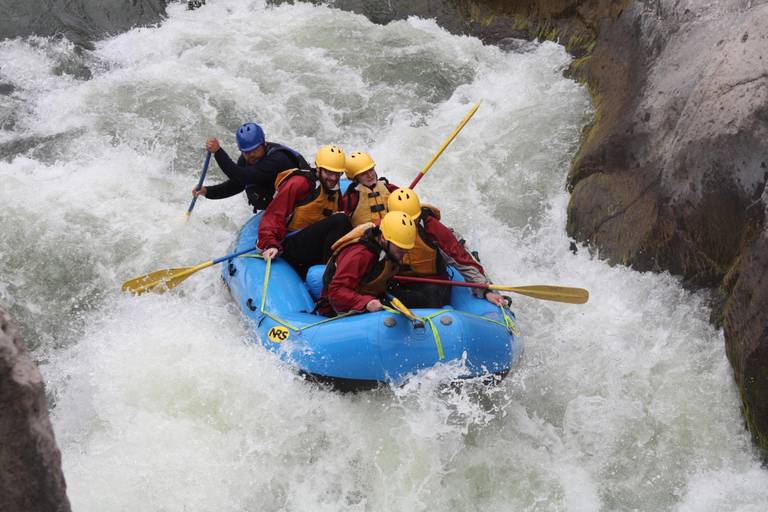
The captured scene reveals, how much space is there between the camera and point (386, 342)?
379 centimetres

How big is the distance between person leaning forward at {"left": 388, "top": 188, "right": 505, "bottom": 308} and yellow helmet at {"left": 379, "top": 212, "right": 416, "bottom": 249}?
30 centimetres

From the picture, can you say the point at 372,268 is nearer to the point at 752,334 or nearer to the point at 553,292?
the point at 553,292

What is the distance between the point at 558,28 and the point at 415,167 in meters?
3.36

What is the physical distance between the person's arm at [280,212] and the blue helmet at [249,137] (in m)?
0.45

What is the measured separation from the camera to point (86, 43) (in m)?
8.59

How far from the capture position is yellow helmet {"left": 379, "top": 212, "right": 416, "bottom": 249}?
390cm

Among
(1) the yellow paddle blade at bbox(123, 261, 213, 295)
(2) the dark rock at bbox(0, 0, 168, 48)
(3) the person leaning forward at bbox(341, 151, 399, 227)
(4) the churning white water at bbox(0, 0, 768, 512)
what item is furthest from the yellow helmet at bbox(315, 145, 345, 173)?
(2) the dark rock at bbox(0, 0, 168, 48)

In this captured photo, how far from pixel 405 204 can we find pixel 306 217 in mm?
928

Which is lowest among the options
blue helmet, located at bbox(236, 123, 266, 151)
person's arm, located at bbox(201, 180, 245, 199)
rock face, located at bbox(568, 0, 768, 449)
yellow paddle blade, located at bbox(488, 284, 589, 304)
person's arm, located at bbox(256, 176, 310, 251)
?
person's arm, located at bbox(201, 180, 245, 199)

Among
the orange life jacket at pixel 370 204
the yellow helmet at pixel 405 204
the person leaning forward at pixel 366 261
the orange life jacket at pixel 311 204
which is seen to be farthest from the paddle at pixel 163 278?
the yellow helmet at pixel 405 204

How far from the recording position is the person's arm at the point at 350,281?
3.99 m

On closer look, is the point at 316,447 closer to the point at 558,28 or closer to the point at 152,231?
the point at 152,231

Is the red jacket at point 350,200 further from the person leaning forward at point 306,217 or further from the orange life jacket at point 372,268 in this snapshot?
the orange life jacket at point 372,268

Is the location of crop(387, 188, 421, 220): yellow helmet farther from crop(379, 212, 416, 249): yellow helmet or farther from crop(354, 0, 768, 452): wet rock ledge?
crop(354, 0, 768, 452): wet rock ledge
